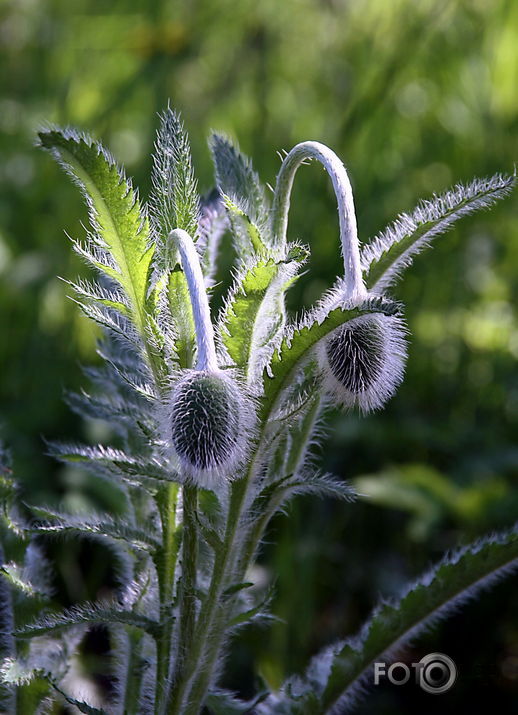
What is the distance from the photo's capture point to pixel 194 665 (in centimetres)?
110

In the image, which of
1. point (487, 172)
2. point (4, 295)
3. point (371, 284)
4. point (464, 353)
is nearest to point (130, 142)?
point (4, 295)

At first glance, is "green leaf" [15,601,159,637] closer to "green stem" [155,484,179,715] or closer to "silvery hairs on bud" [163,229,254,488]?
"green stem" [155,484,179,715]

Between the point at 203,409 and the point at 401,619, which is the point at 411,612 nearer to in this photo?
the point at 401,619

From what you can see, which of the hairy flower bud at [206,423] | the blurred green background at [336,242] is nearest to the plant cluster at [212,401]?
the hairy flower bud at [206,423]

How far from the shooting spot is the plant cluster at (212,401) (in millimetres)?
973

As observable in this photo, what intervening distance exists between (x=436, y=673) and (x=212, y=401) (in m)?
1.20

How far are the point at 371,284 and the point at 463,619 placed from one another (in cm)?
137

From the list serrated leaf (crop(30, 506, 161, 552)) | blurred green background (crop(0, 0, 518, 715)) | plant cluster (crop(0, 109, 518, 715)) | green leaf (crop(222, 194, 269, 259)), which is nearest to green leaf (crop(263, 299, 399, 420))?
plant cluster (crop(0, 109, 518, 715))

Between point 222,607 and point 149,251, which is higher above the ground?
point 149,251

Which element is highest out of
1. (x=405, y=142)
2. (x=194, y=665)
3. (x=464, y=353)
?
(x=405, y=142)

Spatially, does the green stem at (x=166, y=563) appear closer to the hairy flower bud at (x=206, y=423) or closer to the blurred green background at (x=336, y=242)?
the hairy flower bud at (x=206, y=423)

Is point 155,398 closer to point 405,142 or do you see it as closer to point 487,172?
point 487,172

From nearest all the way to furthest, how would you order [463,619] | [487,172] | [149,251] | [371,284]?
[149,251], [371,284], [463,619], [487,172]

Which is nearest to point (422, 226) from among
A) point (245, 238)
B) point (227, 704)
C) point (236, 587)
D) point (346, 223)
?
point (346, 223)
